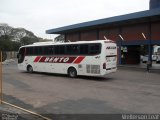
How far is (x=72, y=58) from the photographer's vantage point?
19766 mm

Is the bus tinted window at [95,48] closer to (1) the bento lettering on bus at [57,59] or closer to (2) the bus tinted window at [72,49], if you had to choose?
(2) the bus tinted window at [72,49]

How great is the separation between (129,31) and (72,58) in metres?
12.6

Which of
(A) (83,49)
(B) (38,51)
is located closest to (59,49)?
(A) (83,49)

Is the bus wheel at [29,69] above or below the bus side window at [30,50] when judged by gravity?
below

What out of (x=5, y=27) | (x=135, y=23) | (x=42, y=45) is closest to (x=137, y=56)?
(x=135, y=23)

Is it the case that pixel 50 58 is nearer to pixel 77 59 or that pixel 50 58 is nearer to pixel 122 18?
pixel 77 59

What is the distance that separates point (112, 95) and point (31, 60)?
42.8ft

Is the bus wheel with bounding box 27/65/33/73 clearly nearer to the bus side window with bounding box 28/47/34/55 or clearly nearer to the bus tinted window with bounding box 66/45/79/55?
the bus side window with bounding box 28/47/34/55

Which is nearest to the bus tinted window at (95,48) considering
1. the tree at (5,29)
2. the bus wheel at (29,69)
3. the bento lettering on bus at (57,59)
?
the bento lettering on bus at (57,59)

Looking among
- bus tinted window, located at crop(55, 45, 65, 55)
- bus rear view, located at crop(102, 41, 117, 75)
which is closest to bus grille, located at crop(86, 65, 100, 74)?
bus rear view, located at crop(102, 41, 117, 75)

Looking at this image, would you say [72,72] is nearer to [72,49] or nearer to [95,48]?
[72,49]

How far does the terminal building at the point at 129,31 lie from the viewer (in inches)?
1051

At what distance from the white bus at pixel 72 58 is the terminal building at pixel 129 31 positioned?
8760 millimetres

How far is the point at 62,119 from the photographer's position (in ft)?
25.6
